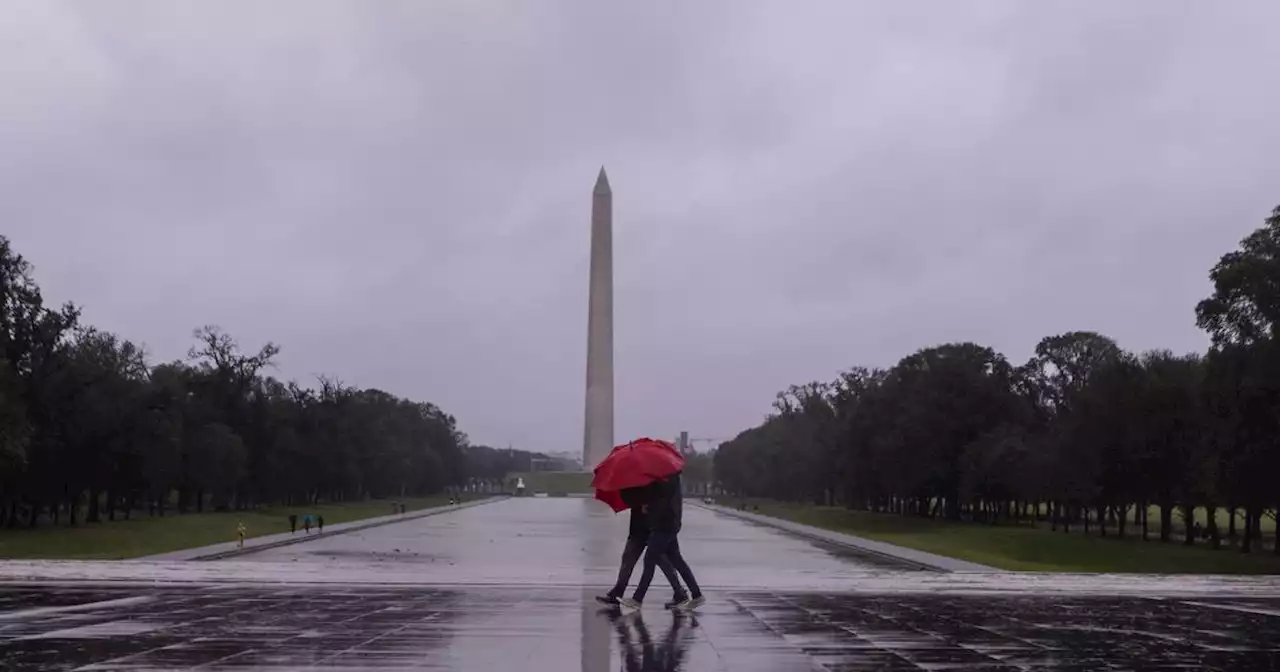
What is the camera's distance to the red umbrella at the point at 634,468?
48.7 feet

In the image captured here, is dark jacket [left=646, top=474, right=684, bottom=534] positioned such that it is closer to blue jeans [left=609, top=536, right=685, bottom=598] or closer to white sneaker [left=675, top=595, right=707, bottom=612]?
blue jeans [left=609, top=536, right=685, bottom=598]

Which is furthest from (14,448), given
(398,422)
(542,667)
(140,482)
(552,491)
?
(552,491)

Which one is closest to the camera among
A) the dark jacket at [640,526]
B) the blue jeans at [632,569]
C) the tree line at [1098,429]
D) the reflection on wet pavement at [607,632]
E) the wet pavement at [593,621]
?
the reflection on wet pavement at [607,632]

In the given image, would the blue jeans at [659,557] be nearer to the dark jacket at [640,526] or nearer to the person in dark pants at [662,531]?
the person in dark pants at [662,531]

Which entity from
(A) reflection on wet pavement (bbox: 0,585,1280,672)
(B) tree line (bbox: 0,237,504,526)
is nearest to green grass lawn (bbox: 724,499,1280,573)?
(A) reflection on wet pavement (bbox: 0,585,1280,672)

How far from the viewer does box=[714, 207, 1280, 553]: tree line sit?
40531 millimetres

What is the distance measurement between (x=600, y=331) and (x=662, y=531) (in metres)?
91.7

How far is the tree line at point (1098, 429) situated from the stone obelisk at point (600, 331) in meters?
19.2

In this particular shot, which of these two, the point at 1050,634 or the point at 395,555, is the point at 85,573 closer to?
the point at 395,555

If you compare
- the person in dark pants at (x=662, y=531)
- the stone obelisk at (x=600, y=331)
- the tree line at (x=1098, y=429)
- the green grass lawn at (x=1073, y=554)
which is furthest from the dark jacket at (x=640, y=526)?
the stone obelisk at (x=600, y=331)

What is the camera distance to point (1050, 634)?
13.1 metres

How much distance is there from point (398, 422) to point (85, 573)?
11050cm

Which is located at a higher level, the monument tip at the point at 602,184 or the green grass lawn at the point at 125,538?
the monument tip at the point at 602,184

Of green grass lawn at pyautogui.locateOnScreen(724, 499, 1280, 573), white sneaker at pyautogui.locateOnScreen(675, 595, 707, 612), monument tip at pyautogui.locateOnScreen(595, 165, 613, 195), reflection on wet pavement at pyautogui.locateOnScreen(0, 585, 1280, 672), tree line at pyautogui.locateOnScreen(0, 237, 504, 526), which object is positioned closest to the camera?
reflection on wet pavement at pyautogui.locateOnScreen(0, 585, 1280, 672)
